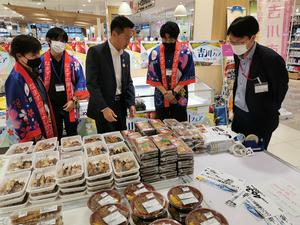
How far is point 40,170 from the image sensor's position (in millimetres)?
1290

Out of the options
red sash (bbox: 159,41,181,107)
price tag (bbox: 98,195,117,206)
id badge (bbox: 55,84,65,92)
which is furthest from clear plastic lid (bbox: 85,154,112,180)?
red sash (bbox: 159,41,181,107)

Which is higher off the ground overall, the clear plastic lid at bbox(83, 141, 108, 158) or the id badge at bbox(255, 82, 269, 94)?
the id badge at bbox(255, 82, 269, 94)

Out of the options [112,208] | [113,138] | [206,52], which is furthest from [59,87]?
[206,52]

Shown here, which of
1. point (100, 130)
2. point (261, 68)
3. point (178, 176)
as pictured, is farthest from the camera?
point (100, 130)

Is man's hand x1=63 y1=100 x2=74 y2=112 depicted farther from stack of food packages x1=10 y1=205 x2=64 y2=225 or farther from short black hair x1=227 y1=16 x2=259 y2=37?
→ short black hair x1=227 y1=16 x2=259 y2=37

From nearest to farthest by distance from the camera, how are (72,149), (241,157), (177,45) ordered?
(72,149) < (241,157) < (177,45)

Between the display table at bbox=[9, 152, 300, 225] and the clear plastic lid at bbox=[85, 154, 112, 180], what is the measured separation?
132 mm

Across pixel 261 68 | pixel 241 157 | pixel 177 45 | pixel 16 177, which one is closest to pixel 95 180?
pixel 16 177

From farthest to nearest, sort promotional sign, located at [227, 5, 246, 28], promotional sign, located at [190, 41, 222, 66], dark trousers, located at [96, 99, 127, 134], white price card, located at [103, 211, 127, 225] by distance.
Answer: promotional sign, located at [227, 5, 246, 28], promotional sign, located at [190, 41, 222, 66], dark trousers, located at [96, 99, 127, 134], white price card, located at [103, 211, 127, 225]

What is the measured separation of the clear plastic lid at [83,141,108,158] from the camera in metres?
1.44

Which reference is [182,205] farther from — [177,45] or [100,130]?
[177,45]

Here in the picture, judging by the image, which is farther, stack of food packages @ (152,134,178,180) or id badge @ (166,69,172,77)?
id badge @ (166,69,172,77)

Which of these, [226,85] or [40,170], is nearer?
[40,170]

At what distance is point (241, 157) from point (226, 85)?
109 inches
